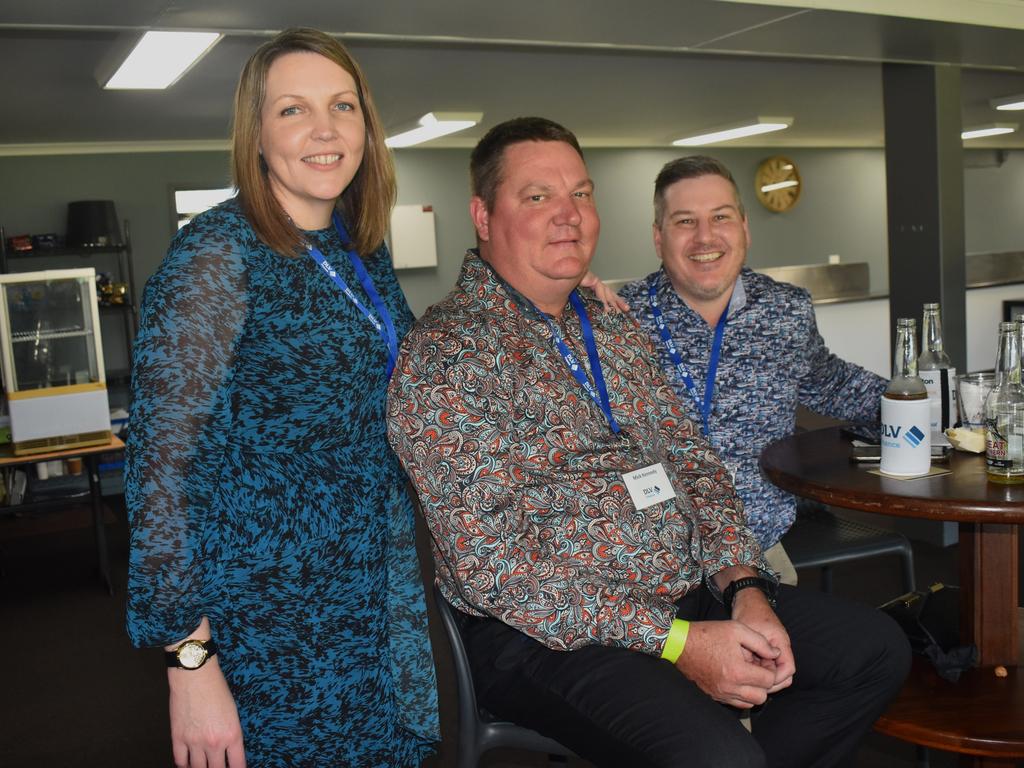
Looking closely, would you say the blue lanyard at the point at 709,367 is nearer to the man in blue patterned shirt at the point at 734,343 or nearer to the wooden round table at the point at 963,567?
the man in blue patterned shirt at the point at 734,343

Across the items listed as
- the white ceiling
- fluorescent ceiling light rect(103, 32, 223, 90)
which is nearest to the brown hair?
the white ceiling

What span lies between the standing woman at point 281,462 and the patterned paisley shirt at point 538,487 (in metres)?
0.09

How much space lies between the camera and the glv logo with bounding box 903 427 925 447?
5.94 feet

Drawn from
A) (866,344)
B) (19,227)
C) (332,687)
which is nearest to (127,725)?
(332,687)

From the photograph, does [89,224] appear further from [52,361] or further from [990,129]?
[990,129]

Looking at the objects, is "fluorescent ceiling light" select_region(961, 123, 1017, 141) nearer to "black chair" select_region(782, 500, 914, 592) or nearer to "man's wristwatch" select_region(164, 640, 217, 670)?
"black chair" select_region(782, 500, 914, 592)

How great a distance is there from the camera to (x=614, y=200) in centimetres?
1040

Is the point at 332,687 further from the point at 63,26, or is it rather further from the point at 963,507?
the point at 63,26

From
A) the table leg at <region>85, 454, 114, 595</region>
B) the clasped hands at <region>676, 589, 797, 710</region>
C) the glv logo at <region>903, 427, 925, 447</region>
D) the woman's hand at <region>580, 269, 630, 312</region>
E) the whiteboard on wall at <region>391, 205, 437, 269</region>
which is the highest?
the whiteboard on wall at <region>391, 205, 437, 269</region>

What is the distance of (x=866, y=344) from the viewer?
6.07 m

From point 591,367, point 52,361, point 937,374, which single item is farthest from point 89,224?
point 937,374

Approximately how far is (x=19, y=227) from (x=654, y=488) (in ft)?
24.6

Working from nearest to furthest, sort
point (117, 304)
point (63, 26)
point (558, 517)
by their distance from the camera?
point (558, 517)
point (63, 26)
point (117, 304)

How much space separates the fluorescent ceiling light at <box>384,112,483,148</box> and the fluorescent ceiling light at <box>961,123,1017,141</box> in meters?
6.06
